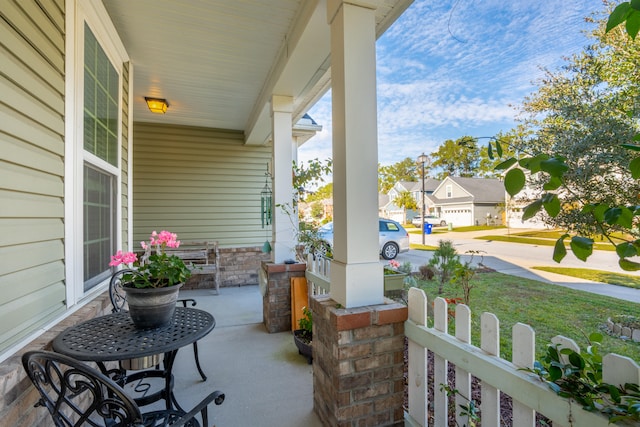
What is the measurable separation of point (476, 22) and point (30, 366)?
3.39m

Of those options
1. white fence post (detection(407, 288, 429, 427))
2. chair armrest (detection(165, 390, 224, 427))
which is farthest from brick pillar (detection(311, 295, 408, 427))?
chair armrest (detection(165, 390, 224, 427))

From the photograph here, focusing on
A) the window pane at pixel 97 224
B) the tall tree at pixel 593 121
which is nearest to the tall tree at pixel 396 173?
the tall tree at pixel 593 121

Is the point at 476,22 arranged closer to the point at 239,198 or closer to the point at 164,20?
the point at 164,20

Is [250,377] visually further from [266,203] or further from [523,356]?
[266,203]

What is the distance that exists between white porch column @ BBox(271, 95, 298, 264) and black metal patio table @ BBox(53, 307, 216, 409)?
1.51 meters

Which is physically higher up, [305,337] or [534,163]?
[534,163]

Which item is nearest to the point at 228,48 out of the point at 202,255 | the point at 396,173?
the point at 202,255

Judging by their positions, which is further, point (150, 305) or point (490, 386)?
point (150, 305)

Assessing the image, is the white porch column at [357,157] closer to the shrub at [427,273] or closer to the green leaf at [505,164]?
the green leaf at [505,164]

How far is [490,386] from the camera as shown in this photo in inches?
44.0

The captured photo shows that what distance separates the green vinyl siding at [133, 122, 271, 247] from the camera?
16.4 ft

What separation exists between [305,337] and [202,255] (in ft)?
10.4

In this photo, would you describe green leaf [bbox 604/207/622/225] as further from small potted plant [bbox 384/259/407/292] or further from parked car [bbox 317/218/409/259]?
parked car [bbox 317/218/409/259]

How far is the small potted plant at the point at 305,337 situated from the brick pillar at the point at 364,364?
0.85 metres
